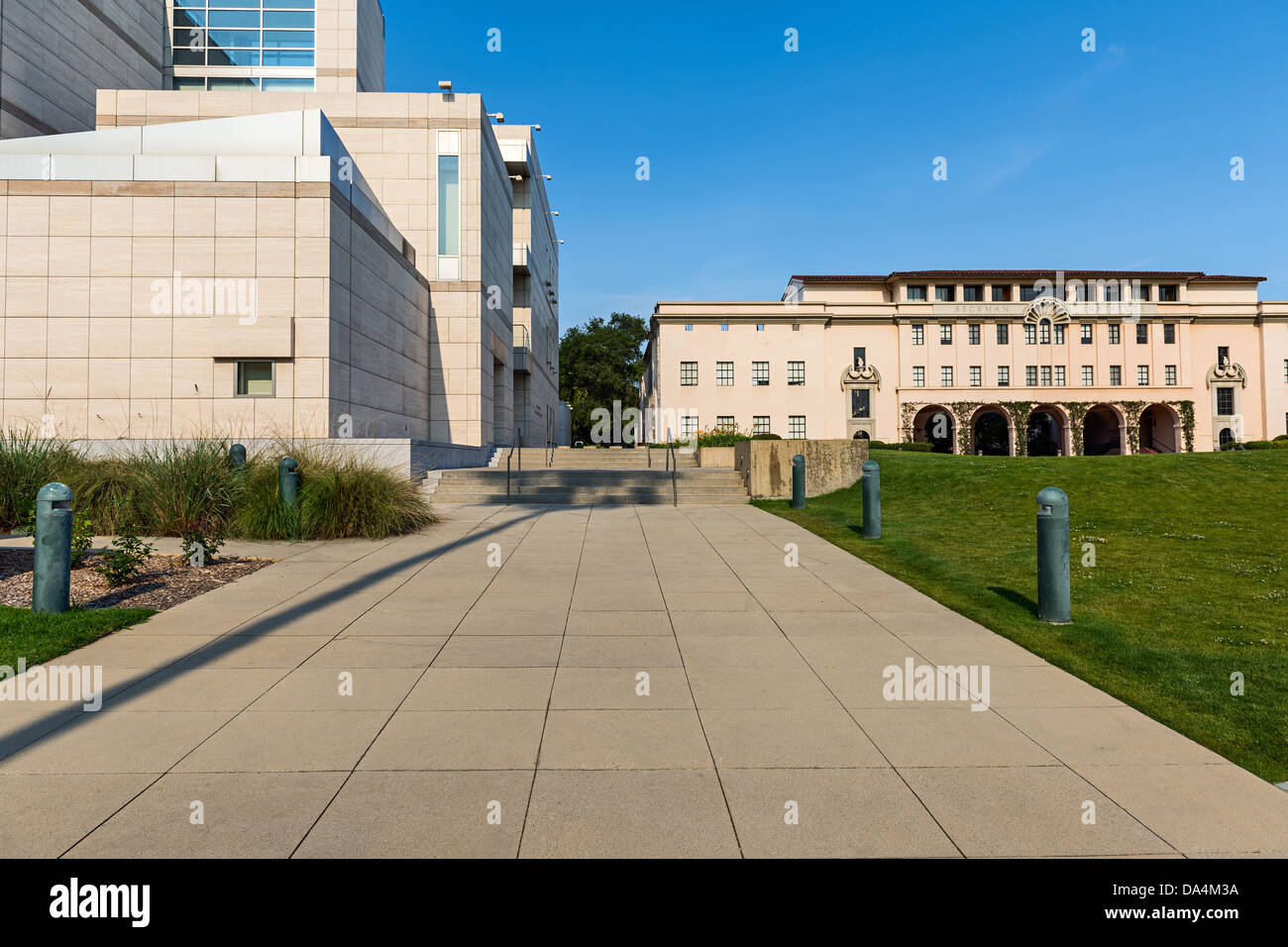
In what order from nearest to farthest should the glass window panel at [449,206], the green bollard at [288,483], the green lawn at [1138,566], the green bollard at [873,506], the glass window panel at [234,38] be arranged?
the green lawn at [1138,566], the green bollard at [288,483], the green bollard at [873,506], the glass window panel at [449,206], the glass window panel at [234,38]

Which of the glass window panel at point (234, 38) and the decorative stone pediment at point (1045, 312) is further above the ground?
the glass window panel at point (234, 38)

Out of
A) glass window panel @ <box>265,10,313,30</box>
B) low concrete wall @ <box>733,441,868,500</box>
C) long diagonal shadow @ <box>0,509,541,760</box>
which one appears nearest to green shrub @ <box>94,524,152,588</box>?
long diagonal shadow @ <box>0,509,541,760</box>

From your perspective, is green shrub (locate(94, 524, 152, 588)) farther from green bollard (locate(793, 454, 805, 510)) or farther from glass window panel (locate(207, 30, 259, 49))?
glass window panel (locate(207, 30, 259, 49))

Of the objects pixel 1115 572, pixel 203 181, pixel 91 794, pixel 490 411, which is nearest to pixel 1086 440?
pixel 490 411

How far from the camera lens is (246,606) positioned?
267 inches

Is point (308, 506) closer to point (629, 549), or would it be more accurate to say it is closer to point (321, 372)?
point (629, 549)

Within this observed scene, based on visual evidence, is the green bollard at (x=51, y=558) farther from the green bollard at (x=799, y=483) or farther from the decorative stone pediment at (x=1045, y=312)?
the decorative stone pediment at (x=1045, y=312)

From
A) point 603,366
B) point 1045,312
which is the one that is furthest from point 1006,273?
Result: point 603,366

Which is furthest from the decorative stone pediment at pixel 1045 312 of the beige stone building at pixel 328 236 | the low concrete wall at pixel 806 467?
the low concrete wall at pixel 806 467

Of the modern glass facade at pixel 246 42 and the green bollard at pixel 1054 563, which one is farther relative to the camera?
the modern glass facade at pixel 246 42

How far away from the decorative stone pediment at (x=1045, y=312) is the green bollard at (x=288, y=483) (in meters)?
55.3

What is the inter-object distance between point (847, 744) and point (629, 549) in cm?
659

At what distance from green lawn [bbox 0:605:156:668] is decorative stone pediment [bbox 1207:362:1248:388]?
2673 inches

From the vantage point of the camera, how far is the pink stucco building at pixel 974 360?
49.8m
